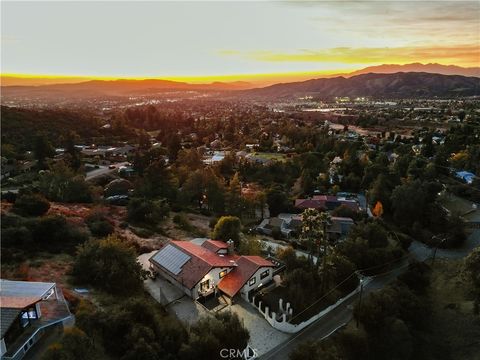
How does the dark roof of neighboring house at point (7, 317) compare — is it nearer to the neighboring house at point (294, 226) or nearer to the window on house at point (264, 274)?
the window on house at point (264, 274)

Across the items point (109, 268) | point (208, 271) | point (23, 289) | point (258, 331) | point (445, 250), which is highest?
point (23, 289)

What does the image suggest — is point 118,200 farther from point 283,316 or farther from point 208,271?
point 283,316

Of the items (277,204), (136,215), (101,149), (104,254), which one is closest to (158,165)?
(136,215)

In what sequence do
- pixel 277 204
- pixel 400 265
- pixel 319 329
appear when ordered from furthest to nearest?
pixel 277 204, pixel 400 265, pixel 319 329

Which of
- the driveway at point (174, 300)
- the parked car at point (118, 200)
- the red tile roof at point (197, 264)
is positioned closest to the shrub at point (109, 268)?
the driveway at point (174, 300)

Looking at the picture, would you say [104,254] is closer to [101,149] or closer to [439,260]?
[439,260]

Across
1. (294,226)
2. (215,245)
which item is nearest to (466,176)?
→ (294,226)

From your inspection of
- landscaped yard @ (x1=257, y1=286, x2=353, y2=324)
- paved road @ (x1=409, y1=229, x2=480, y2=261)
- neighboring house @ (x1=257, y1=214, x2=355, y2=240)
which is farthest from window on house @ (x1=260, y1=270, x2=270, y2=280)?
paved road @ (x1=409, y1=229, x2=480, y2=261)
